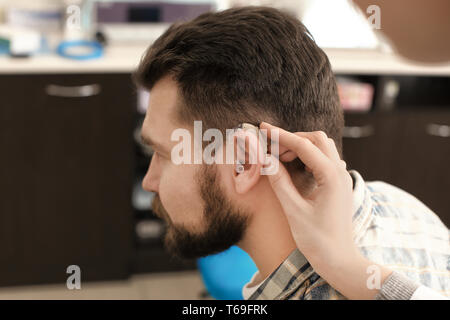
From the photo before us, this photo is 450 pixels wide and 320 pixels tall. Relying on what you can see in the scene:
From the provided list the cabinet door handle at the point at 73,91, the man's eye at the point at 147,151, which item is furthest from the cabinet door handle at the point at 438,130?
the cabinet door handle at the point at 73,91


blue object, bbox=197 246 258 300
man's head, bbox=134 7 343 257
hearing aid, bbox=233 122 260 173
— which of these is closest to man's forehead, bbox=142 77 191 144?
man's head, bbox=134 7 343 257

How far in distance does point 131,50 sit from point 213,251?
1.46m

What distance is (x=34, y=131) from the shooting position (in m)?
2.26

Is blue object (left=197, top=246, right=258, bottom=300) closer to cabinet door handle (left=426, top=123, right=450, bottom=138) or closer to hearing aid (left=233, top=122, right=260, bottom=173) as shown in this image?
hearing aid (left=233, top=122, right=260, bottom=173)

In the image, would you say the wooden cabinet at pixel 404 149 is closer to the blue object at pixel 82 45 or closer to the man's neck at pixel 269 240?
the blue object at pixel 82 45

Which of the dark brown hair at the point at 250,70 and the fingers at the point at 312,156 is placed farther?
the dark brown hair at the point at 250,70

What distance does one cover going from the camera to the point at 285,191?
875 millimetres

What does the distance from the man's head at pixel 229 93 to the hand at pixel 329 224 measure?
0.51 feet

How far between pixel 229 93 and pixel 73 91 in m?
1.34

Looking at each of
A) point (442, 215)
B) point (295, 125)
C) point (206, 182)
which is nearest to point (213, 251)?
point (206, 182)

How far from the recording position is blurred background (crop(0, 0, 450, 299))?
225 centimetres

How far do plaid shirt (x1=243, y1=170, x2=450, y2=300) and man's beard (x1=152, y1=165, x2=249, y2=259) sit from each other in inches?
4.7

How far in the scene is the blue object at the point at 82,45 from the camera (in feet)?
7.42

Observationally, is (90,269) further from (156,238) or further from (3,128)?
(3,128)
